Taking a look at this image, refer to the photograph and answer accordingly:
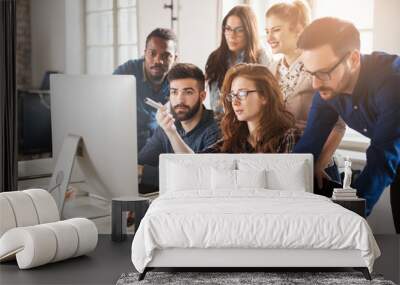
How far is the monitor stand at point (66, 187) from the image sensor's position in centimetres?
586

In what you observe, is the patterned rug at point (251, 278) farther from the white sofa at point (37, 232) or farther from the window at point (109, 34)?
the window at point (109, 34)

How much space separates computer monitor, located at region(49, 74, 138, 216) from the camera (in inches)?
203

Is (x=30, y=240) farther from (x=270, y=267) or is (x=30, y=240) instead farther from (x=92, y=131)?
(x=270, y=267)

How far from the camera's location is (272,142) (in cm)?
761

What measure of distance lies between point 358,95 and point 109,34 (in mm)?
2883

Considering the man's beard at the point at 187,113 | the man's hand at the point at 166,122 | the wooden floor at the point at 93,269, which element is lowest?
the wooden floor at the point at 93,269

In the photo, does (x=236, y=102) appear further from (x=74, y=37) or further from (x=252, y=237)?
(x=252, y=237)

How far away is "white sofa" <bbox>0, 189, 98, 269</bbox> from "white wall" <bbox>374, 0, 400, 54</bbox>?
368 cm

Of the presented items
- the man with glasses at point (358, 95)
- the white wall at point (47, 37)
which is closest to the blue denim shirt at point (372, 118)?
the man with glasses at point (358, 95)

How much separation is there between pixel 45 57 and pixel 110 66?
0.80 metres

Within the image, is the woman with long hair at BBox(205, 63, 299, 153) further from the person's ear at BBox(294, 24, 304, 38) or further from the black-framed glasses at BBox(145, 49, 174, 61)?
the black-framed glasses at BBox(145, 49, 174, 61)

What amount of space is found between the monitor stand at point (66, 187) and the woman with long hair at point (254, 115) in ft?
5.01

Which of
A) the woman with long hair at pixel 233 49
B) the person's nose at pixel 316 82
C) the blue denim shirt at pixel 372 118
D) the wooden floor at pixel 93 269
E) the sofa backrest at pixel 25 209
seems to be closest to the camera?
the wooden floor at pixel 93 269

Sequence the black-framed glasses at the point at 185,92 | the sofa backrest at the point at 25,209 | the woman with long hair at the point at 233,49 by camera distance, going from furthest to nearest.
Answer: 1. the black-framed glasses at the point at 185,92
2. the woman with long hair at the point at 233,49
3. the sofa backrest at the point at 25,209
